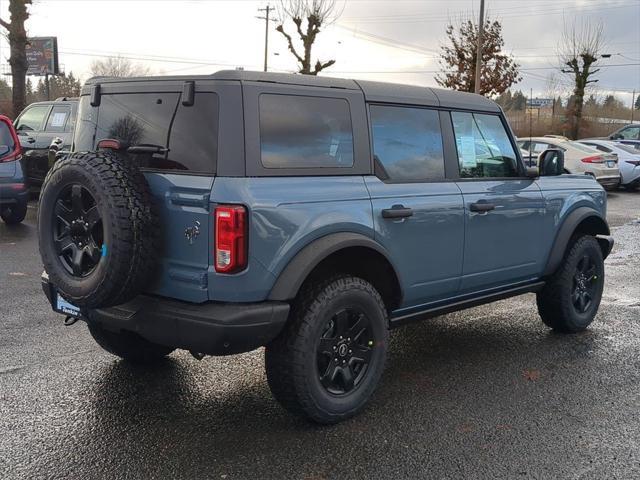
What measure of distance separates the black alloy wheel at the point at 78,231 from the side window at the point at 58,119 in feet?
32.3

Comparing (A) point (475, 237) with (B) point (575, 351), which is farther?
(B) point (575, 351)

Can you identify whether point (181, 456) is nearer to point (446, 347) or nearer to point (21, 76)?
point (446, 347)

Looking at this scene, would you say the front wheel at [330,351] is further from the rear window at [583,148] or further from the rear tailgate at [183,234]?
the rear window at [583,148]

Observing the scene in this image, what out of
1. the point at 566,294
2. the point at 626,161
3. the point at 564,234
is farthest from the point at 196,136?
the point at 626,161

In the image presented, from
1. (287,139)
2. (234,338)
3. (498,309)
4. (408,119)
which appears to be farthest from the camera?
(498,309)

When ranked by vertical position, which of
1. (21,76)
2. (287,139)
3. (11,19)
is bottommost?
(287,139)

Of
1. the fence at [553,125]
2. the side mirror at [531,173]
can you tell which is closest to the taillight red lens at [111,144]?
the side mirror at [531,173]

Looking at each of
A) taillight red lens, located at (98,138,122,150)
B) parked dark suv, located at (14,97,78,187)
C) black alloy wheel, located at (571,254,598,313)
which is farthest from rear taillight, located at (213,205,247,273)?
parked dark suv, located at (14,97,78,187)

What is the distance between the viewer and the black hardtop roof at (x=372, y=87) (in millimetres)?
3369

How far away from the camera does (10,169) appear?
9930 millimetres

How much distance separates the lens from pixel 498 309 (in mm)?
6359

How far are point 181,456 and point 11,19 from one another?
59.2 ft

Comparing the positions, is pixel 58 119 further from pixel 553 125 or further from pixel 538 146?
pixel 553 125

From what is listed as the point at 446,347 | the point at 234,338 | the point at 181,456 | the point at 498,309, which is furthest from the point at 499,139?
the point at 181,456
